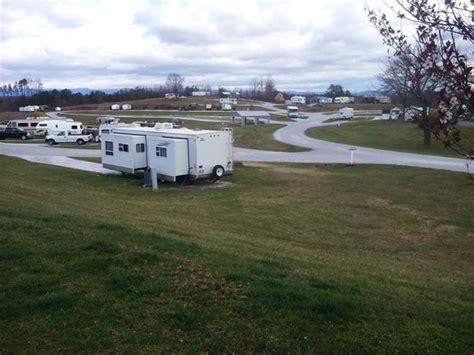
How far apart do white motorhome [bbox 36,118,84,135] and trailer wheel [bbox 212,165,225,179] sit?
101ft

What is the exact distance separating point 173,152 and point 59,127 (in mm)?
38293

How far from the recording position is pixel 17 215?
32.1ft

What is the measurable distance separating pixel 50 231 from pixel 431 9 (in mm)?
6564

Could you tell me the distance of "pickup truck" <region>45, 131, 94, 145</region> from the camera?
51.6m

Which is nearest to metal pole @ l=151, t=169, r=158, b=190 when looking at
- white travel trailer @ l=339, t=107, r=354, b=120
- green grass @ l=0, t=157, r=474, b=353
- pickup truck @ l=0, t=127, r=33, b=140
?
green grass @ l=0, t=157, r=474, b=353

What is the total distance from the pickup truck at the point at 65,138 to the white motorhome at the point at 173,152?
83.0 ft

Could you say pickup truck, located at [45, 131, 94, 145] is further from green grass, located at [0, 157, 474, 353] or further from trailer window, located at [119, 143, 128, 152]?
green grass, located at [0, 157, 474, 353]

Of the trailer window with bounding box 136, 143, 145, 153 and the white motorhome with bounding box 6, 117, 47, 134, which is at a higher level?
the trailer window with bounding box 136, 143, 145, 153

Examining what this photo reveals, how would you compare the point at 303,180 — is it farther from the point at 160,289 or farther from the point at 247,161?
the point at 160,289

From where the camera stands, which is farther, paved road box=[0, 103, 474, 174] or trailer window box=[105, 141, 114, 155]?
paved road box=[0, 103, 474, 174]

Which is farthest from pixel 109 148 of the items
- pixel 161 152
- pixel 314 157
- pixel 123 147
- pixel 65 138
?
pixel 65 138

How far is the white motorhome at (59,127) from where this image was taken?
54.7 m

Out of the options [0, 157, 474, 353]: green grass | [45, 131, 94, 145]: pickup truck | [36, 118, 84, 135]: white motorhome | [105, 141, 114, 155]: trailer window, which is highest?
[0, 157, 474, 353]: green grass

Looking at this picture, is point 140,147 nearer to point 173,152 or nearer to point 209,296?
point 173,152
